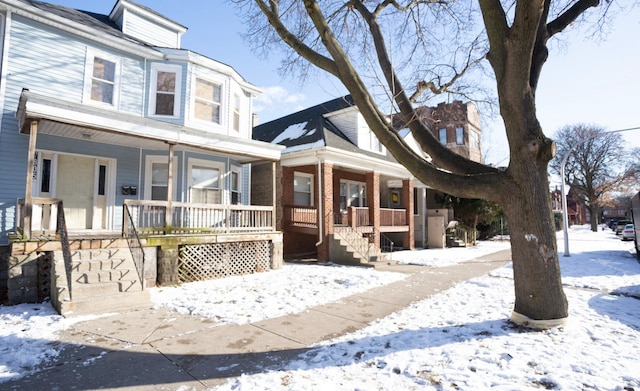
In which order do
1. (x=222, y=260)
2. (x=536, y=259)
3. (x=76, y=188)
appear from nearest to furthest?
(x=536, y=259) < (x=76, y=188) < (x=222, y=260)

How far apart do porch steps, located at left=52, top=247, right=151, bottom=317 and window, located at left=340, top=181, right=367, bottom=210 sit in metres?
11.5

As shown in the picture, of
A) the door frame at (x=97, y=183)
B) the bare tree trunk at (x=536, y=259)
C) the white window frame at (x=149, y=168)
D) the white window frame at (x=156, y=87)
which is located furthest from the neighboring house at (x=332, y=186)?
the bare tree trunk at (x=536, y=259)

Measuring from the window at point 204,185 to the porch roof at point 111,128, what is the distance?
1216 mm

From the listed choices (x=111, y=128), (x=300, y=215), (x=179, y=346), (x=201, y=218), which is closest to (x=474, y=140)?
(x=300, y=215)

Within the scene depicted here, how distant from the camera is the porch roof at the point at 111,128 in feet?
23.9

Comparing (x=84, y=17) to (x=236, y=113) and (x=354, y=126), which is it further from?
(x=354, y=126)

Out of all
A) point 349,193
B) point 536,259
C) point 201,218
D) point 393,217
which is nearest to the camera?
point 536,259

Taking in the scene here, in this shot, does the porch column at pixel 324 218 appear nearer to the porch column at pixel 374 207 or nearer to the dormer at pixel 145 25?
the porch column at pixel 374 207

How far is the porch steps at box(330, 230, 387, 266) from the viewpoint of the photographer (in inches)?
493

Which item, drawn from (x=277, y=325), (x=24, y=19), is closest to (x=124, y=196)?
(x=24, y=19)

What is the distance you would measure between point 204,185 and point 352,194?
860 centimetres

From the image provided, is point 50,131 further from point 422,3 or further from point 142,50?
point 422,3

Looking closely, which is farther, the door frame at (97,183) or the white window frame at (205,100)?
the white window frame at (205,100)

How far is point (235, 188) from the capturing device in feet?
43.6
